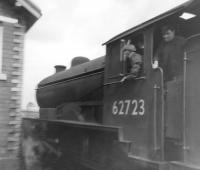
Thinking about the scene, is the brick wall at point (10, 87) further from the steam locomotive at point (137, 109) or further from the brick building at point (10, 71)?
the steam locomotive at point (137, 109)

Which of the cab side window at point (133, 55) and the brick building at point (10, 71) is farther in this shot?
the brick building at point (10, 71)

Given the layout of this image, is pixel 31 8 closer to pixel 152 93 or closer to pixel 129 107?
pixel 129 107

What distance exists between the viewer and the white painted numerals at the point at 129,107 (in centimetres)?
533

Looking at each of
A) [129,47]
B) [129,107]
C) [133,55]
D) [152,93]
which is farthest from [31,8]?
[152,93]

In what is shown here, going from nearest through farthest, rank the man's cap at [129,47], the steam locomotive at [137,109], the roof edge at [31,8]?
1. the steam locomotive at [137,109]
2. the man's cap at [129,47]
3. the roof edge at [31,8]

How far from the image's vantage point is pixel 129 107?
222 inches

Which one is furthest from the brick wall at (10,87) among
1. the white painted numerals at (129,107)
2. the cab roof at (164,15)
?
the white painted numerals at (129,107)

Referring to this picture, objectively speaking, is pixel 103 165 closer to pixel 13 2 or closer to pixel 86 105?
pixel 86 105

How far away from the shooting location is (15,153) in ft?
26.1

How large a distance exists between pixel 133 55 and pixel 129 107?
82 cm

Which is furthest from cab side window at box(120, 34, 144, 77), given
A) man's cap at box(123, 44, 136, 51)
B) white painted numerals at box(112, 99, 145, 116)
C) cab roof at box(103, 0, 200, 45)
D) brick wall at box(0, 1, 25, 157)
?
Result: brick wall at box(0, 1, 25, 157)

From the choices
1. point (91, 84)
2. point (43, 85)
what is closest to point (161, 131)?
point (91, 84)

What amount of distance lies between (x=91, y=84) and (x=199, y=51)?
3.28 m

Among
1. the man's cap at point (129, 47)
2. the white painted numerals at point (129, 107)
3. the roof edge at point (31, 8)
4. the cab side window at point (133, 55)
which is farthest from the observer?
the roof edge at point (31, 8)
